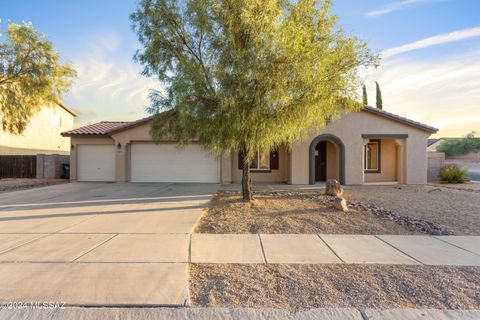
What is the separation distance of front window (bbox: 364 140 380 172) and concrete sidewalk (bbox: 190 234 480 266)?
37.5 feet

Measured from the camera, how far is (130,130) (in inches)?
663

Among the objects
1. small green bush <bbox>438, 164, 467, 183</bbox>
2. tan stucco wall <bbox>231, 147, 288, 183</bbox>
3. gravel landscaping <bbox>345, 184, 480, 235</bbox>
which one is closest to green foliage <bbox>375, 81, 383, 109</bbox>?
small green bush <bbox>438, 164, 467, 183</bbox>

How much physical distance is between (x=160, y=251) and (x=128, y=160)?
42.7ft

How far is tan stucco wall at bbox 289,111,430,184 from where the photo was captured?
51.6ft

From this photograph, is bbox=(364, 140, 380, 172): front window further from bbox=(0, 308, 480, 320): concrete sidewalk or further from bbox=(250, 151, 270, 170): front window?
bbox=(0, 308, 480, 320): concrete sidewalk

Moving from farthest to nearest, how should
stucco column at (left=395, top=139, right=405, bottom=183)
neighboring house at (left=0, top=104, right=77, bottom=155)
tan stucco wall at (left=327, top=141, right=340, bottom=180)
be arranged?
neighboring house at (left=0, top=104, right=77, bottom=155)
tan stucco wall at (left=327, top=141, right=340, bottom=180)
stucco column at (left=395, top=139, right=405, bottom=183)

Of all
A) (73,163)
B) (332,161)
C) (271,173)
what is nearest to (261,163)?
(271,173)

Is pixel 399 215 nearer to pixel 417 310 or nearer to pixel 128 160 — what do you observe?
pixel 417 310

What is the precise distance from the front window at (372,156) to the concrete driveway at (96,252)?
1211 centimetres

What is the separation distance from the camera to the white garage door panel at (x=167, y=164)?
17.0m

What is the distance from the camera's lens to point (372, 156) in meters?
17.5

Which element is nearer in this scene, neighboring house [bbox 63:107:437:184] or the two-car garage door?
neighboring house [bbox 63:107:437:184]

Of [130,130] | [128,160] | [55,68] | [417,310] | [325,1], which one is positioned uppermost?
[55,68]

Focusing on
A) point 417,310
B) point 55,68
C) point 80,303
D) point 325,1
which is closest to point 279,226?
point 417,310
